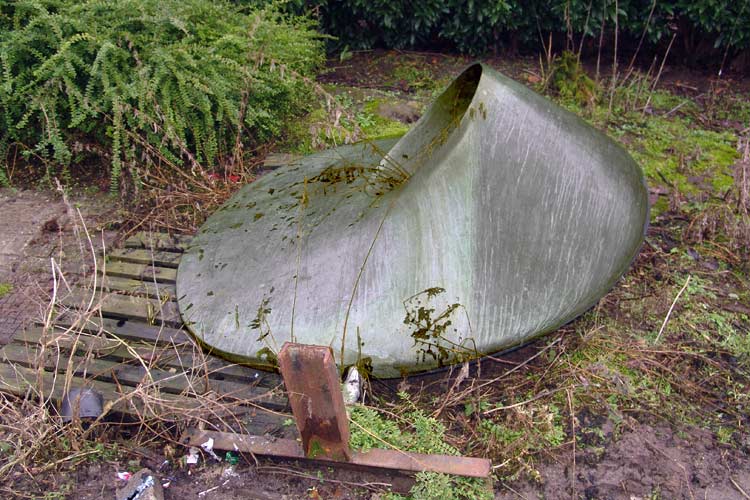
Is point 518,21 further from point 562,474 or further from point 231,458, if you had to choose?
point 231,458

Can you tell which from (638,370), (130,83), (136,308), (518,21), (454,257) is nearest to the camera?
(454,257)

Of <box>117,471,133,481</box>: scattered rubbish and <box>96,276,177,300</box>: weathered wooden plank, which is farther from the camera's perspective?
<box>96,276,177,300</box>: weathered wooden plank

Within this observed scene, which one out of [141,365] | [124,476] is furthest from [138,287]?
[124,476]

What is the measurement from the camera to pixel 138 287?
2.92 meters

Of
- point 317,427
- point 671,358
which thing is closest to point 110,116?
point 317,427

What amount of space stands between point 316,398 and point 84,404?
3.15 ft

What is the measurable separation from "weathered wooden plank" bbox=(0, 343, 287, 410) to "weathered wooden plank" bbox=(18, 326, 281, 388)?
29mm

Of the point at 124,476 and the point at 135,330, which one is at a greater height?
the point at 135,330

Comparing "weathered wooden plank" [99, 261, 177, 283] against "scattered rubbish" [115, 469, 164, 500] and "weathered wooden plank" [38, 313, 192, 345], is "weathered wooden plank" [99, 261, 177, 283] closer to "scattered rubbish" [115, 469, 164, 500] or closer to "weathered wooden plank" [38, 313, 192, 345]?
"weathered wooden plank" [38, 313, 192, 345]

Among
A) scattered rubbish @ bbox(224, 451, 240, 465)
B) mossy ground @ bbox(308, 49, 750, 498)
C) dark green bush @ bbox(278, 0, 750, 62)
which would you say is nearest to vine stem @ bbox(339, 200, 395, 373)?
mossy ground @ bbox(308, 49, 750, 498)

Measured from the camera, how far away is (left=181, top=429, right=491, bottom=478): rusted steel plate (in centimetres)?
203

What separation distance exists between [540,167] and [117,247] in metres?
2.07

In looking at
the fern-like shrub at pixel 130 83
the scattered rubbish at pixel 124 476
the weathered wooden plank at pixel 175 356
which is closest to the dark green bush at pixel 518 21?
the fern-like shrub at pixel 130 83

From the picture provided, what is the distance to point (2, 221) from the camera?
138 inches
